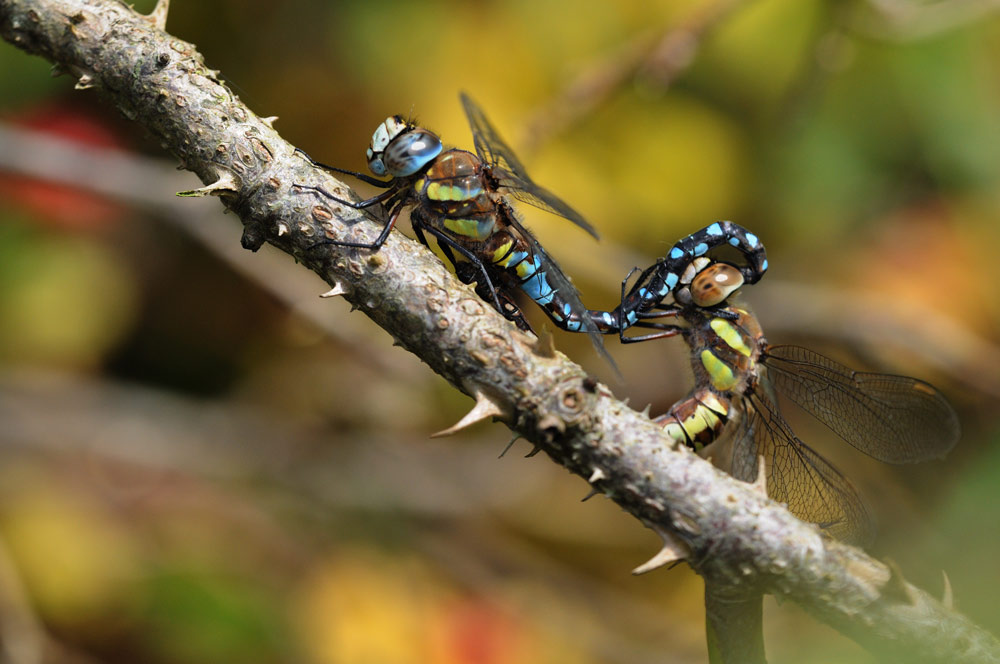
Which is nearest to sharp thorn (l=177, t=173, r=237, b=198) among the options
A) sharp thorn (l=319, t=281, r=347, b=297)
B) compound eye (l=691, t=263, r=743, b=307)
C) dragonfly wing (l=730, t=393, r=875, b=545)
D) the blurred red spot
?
sharp thorn (l=319, t=281, r=347, b=297)

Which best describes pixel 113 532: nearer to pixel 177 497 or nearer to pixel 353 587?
pixel 177 497

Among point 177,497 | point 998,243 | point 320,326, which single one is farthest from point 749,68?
point 177,497

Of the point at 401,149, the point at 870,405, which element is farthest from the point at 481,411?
the point at 870,405

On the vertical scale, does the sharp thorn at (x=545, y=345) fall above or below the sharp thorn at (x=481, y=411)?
above

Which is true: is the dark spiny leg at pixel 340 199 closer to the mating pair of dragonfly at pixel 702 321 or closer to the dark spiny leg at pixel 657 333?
the mating pair of dragonfly at pixel 702 321

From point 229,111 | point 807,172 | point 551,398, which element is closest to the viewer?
point 551,398

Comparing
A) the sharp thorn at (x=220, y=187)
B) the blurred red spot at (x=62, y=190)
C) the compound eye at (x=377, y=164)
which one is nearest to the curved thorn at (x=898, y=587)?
the sharp thorn at (x=220, y=187)

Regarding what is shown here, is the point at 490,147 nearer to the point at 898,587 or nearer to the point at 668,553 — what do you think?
the point at 668,553
